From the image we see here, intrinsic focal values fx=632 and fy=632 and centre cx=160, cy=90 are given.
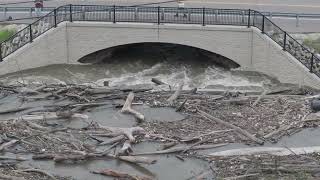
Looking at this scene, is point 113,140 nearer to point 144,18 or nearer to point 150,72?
point 150,72

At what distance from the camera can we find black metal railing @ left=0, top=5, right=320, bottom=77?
2813 cm

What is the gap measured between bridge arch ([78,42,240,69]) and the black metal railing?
1.63 metres

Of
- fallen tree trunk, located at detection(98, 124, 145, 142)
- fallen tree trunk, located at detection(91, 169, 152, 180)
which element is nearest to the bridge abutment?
fallen tree trunk, located at detection(98, 124, 145, 142)

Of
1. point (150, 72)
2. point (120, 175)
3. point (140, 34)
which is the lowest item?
point (120, 175)

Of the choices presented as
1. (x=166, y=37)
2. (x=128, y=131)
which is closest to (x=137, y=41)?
(x=166, y=37)

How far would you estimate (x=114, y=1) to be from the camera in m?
35.7

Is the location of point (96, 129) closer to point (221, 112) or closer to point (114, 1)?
point (221, 112)

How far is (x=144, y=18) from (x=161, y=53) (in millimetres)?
3952

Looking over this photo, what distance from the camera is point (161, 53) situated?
32.7 meters

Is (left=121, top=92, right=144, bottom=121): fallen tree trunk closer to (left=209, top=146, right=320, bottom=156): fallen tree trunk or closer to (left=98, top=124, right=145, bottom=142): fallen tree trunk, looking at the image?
(left=98, top=124, right=145, bottom=142): fallen tree trunk

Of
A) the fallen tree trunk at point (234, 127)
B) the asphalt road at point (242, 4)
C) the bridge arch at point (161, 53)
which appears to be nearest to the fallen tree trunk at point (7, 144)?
the fallen tree trunk at point (234, 127)

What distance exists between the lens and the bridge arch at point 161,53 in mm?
30016

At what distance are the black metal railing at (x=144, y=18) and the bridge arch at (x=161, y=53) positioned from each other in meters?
1.63

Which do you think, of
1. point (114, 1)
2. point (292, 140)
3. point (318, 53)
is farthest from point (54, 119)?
point (114, 1)
